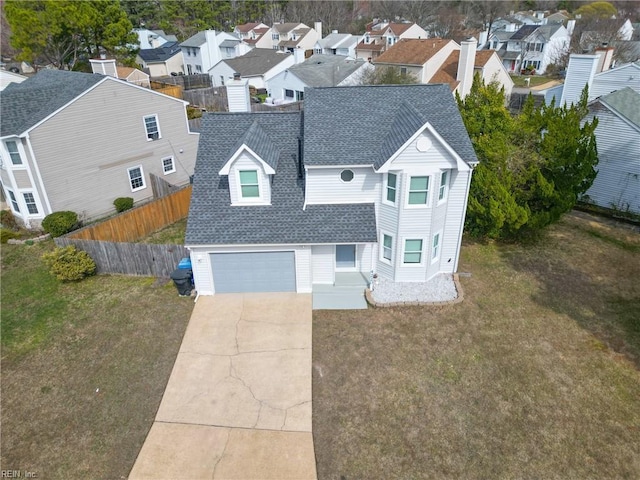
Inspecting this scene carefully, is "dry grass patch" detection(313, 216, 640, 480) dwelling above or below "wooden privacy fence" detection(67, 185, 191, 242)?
below

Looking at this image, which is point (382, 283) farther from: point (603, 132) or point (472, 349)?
point (603, 132)

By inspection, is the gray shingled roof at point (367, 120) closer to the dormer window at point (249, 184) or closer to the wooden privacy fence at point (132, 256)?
the dormer window at point (249, 184)

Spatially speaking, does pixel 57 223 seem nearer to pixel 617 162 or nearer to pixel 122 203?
pixel 122 203

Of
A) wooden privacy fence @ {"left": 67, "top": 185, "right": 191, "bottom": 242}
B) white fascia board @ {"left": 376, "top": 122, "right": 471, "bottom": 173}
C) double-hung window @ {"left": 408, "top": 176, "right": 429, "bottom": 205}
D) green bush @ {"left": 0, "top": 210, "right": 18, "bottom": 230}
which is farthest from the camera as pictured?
green bush @ {"left": 0, "top": 210, "right": 18, "bottom": 230}

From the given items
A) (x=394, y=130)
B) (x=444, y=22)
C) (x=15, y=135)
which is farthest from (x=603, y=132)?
(x=444, y=22)

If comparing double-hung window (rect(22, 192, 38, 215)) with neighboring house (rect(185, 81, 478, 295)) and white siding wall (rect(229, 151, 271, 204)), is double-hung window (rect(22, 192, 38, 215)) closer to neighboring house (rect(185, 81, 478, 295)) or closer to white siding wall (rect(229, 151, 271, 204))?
neighboring house (rect(185, 81, 478, 295))

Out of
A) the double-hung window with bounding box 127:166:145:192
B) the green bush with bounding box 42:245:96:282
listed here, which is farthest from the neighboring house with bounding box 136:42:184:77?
the green bush with bounding box 42:245:96:282
